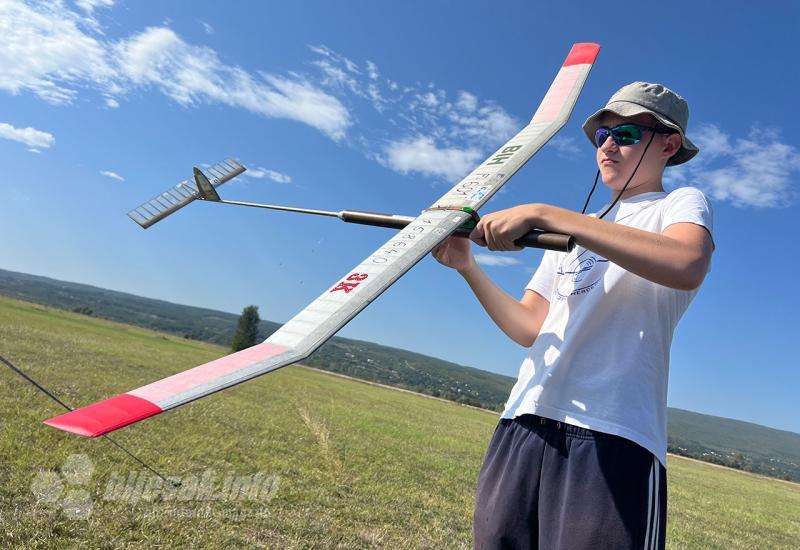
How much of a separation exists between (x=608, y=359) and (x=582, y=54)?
237 cm

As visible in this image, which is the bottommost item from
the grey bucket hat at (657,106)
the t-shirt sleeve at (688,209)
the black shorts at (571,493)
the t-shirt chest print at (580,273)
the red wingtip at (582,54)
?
the black shorts at (571,493)

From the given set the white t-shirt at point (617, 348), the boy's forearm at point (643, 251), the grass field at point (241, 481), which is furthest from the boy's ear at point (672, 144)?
the grass field at point (241, 481)

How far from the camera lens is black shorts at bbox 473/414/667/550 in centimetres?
172

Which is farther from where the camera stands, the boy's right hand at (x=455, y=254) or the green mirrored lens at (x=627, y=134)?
the boy's right hand at (x=455, y=254)

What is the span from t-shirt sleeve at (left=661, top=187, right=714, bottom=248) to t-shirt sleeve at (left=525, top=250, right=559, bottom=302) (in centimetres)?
65

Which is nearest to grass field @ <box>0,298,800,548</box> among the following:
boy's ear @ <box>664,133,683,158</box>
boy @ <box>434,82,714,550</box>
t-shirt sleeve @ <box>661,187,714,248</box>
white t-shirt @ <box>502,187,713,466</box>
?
boy @ <box>434,82,714,550</box>

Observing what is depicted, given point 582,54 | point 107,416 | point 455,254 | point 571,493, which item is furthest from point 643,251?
point 582,54

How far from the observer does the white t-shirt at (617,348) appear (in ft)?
5.92

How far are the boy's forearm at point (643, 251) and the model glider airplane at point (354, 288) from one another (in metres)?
0.08

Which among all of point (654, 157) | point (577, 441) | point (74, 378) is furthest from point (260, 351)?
point (74, 378)

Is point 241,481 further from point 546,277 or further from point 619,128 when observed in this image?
point 619,128

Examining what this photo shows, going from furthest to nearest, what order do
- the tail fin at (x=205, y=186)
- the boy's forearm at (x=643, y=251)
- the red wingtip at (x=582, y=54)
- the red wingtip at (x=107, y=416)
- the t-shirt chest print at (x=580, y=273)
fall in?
the tail fin at (x=205, y=186) → the red wingtip at (x=582, y=54) → the t-shirt chest print at (x=580, y=273) → the boy's forearm at (x=643, y=251) → the red wingtip at (x=107, y=416)

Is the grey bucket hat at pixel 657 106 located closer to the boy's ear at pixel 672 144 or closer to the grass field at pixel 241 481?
the boy's ear at pixel 672 144

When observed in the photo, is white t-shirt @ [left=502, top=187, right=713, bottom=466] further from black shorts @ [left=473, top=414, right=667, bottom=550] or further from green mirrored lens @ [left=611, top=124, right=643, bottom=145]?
green mirrored lens @ [left=611, top=124, right=643, bottom=145]
